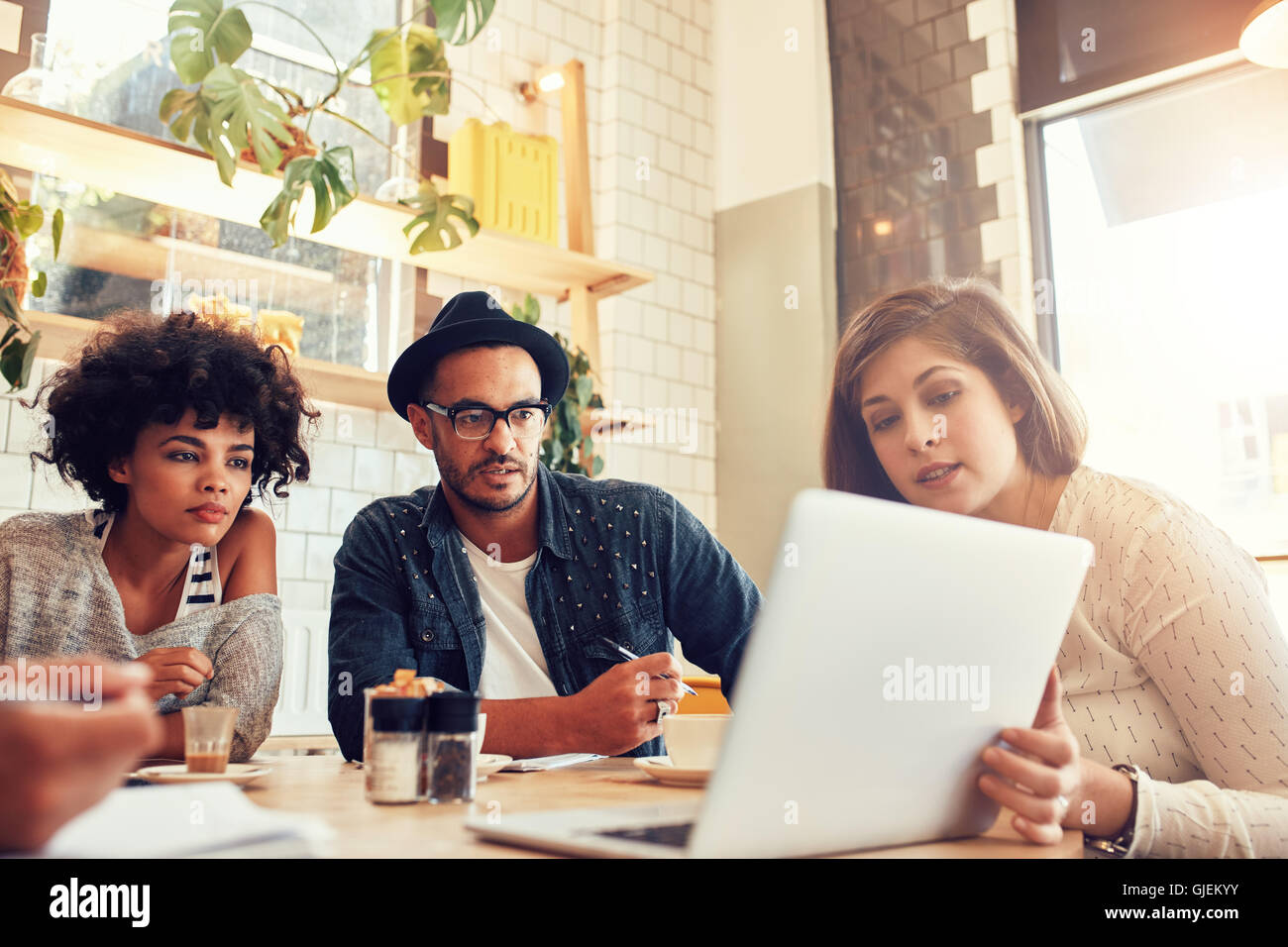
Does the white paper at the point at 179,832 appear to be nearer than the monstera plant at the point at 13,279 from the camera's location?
Yes

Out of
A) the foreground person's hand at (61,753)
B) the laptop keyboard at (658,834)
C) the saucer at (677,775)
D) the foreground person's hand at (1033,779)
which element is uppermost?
the foreground person's hand at (61,753)

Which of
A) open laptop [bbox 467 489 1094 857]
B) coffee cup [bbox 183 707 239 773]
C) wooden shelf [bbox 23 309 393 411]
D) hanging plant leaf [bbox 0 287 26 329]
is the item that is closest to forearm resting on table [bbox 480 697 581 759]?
coffee cup [bbox 183 707 239 773]

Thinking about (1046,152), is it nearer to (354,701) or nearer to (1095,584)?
(1095,584)

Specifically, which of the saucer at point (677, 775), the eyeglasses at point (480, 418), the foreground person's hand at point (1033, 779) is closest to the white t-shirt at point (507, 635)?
the eyeglasses at point (480, 418)

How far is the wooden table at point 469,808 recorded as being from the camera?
76 cm

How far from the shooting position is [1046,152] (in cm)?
383

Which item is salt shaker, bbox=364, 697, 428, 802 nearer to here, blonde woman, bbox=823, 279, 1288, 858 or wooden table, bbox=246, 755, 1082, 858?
wooden table, bbox=246, 755, 1082, 858

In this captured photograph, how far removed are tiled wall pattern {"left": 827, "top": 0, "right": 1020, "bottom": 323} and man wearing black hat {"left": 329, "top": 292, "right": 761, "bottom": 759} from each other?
7.13ft

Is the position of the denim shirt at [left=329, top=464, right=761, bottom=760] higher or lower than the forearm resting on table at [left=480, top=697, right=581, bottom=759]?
higher

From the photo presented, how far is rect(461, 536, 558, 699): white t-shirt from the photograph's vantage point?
77.5 inches

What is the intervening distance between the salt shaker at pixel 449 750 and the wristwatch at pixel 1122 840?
0.58 m

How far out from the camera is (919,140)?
3977 millimetres

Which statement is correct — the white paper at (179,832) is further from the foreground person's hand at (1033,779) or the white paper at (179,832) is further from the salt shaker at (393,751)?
the foreground person's hand at (1033,779)

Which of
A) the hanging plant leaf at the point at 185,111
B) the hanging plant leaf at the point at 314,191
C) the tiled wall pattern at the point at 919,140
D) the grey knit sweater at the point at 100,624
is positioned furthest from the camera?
the tiled wall pattern at the point at 919,140
